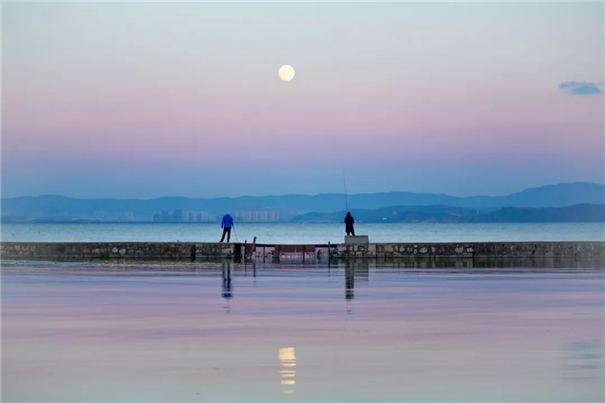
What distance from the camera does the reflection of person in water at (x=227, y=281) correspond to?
19.2 metres

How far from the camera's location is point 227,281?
2302 cm

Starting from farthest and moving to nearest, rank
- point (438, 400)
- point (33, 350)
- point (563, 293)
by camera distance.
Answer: point (563, 293) < point (33, 350) < point (438, 400)

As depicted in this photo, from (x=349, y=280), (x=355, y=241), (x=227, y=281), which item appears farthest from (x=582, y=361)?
(x=355, y=241)

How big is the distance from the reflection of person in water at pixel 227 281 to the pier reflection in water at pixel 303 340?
86mm

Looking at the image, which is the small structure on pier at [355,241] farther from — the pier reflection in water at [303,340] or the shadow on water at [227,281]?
the pier reflection in water at [303,340]

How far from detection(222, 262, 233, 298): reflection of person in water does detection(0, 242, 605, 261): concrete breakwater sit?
3630 millimetres

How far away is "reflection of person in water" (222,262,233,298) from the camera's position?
758 inches

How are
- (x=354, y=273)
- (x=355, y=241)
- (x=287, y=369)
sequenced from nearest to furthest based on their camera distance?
(x=287, y=369) → (x=354, y=273) → (x=355, y=241)

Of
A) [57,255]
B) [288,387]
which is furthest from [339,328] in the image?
[57,255]

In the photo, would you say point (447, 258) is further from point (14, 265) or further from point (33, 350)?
point (33, 350)

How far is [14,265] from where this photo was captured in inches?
1185

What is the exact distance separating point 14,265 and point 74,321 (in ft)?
53.9

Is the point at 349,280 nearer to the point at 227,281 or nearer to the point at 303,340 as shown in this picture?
the point at 227,281

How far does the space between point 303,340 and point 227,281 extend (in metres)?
10.8
